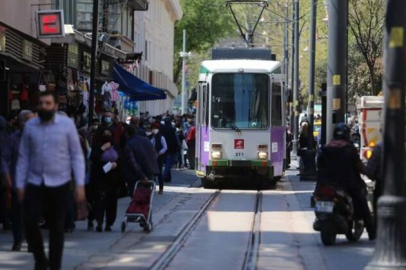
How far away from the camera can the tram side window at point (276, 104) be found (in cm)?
2756

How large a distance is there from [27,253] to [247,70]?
562 inches

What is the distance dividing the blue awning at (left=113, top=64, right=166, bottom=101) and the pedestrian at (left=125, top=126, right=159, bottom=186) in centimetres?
1767

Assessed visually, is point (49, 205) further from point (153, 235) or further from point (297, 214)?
point (297, 214)

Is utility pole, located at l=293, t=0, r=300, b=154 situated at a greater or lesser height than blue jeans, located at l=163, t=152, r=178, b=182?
greater

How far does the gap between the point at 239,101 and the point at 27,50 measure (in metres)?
6.23

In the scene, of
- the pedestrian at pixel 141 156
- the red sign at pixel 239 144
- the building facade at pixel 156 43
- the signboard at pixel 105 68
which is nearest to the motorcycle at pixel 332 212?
the pedestrian at pixel 141 156

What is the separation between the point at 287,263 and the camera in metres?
13.5

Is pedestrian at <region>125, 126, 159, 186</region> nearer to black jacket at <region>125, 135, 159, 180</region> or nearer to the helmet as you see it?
black jacket at <region>125, 135, 159, 180</region>

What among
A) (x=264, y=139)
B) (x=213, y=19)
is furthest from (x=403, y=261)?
(x=213, y=19)

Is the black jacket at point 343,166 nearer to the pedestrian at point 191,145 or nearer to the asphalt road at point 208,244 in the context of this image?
the asphalt road at point 208,244

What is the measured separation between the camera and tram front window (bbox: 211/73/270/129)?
27.3 metres

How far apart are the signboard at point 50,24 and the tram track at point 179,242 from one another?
16.4 feet

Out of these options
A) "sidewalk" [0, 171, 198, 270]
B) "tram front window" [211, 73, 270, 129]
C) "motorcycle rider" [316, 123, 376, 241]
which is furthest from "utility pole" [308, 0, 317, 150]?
"motorcycle rider" [316, 123, 376, 241]

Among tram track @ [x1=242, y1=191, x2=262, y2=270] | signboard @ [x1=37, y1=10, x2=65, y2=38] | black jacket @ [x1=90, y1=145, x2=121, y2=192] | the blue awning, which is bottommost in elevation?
tram track @ [x1=242, y1=191, x2=262, y2=270]
